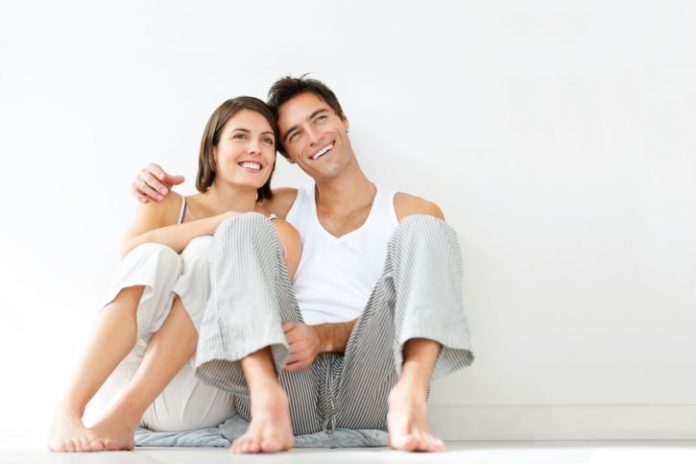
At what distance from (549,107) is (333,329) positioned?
1.07 meters

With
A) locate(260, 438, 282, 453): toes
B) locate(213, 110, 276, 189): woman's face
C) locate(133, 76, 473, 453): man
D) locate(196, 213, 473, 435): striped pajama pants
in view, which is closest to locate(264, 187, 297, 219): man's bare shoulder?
locate(133, 76, 473, 453): man

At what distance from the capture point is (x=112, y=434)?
189 centimetres

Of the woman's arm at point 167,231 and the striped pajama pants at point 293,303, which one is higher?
the woman's arm at point 167,231

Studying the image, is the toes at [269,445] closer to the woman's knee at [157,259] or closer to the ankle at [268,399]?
the ankle at [268,399]

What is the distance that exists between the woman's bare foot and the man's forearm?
0.45m

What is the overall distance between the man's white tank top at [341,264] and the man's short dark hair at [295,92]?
29 centimetres

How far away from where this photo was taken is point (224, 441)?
7.08 feet

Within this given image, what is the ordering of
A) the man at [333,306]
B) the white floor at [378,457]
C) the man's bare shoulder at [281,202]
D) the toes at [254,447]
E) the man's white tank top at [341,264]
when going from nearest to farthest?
the white floor at [378,457] < the toes at [254,447] < the man at [333,306] < the man's white tank top at [341,264] < the man's bare shoulder at [281,202]

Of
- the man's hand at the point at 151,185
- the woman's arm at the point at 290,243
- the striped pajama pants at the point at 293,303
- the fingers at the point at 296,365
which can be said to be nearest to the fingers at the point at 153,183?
the man's hand at the point at 151,185

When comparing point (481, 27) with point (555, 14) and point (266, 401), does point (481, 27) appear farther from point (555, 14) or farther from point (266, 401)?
point (266, 401)

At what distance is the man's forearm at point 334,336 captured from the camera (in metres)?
2.14

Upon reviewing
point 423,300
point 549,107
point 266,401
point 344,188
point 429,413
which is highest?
point 549,107

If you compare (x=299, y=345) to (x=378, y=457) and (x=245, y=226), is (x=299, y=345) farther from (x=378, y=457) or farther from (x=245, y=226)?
(x=378, y=457)

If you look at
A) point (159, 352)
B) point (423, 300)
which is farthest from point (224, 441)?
point (423, 300)
